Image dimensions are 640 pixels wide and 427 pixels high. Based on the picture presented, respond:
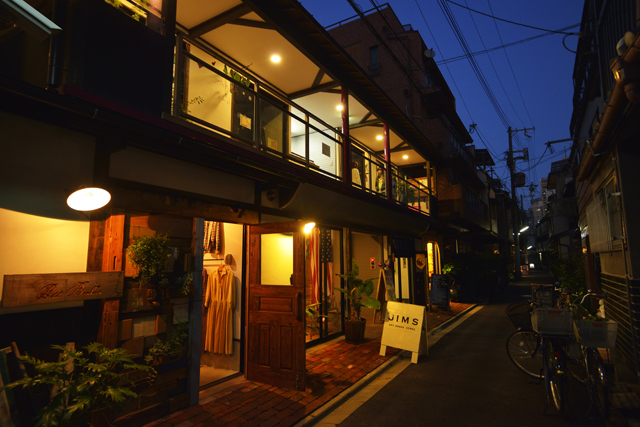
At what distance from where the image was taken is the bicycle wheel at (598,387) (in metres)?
4.33

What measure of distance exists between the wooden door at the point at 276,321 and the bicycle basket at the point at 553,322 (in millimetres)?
3410

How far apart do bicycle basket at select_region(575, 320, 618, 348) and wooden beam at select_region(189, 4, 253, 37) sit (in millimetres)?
7073

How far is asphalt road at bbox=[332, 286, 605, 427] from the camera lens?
4.57 metres

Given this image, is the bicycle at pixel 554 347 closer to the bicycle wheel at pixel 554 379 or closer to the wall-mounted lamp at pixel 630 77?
the bicycle wheel at pixel 554 379

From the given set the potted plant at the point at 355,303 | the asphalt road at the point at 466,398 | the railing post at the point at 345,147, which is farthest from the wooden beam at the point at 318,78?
the asphalt road at the point at 466,398

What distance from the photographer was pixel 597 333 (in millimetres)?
4453

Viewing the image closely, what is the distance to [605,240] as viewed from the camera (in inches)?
240

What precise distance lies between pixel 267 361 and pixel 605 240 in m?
6.11

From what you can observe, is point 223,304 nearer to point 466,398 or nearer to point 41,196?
point 41,196

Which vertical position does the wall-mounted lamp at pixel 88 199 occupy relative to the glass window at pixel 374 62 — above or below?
below

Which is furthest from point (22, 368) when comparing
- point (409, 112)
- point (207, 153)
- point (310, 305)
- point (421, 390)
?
point (409, 112)

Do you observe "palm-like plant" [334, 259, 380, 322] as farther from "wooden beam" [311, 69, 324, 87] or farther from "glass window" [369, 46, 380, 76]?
"glass window" [369, 46, 380, 76]

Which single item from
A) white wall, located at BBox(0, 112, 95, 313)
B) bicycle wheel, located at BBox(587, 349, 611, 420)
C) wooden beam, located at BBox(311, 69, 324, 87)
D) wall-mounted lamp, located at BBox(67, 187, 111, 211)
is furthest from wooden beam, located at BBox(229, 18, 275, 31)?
bicycle wheel, located at BBox(587, 349, 611, 420)

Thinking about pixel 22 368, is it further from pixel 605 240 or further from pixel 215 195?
pixel 605 240
